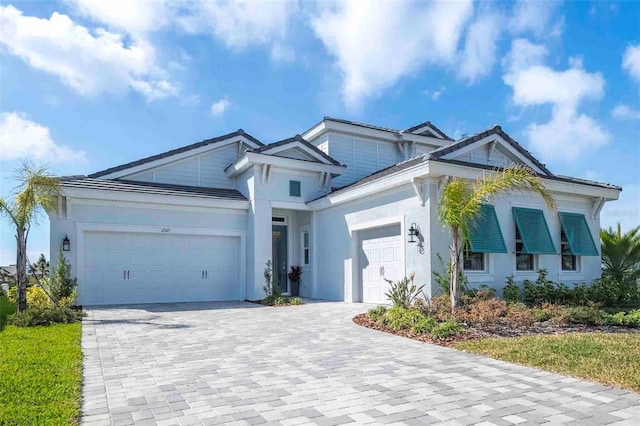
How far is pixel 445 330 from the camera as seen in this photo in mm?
8555

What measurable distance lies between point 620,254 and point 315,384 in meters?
15.2

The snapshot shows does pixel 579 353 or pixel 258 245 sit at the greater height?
pixel 258 245

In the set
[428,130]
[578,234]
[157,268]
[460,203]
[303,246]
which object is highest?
[428,130]

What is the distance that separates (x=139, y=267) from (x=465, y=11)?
12245 mm

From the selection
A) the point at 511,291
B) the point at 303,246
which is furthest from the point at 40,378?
the point at 303,246

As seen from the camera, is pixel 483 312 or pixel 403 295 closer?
pixel 483 312

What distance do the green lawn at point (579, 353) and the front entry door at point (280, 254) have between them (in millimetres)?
10829

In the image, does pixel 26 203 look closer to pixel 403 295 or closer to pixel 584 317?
pixel 403 295

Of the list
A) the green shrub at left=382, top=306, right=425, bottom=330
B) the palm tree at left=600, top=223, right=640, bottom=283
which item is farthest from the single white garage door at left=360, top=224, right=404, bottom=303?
the palm tree at left=600, top=223, right=640, bottom=283

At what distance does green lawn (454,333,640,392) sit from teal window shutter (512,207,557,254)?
16.1ft

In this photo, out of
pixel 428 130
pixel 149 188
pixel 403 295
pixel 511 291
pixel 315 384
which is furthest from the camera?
pixel 428 130

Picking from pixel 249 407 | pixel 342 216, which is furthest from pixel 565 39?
pixel 249 407

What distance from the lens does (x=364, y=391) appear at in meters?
5.17

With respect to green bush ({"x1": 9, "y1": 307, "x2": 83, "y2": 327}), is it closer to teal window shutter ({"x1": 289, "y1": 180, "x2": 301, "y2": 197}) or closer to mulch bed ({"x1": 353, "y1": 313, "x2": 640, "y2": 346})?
mulch bed ({"x1": 353, "y1": 313, "x2": 640, "y2": 346})
